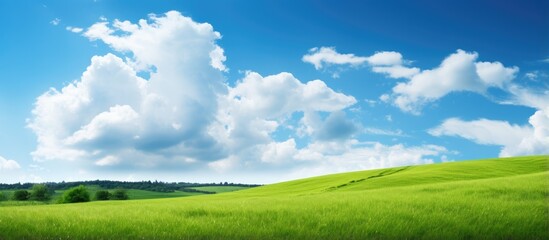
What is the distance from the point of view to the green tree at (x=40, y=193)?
14462 cm

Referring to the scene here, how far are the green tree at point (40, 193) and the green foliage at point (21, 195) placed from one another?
5.57 ft

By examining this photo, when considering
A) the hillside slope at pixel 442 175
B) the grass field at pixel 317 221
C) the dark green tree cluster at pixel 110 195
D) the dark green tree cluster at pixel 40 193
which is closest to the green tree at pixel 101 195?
the dark green tree cluster at pixel 110 195

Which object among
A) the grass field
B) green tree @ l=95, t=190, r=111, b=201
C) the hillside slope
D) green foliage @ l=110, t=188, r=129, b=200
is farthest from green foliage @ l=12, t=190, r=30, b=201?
the grass field

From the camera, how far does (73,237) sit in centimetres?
1337

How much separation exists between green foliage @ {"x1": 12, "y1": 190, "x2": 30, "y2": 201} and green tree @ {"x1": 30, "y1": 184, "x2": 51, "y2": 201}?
1.70 metres

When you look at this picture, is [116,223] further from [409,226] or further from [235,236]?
[409,226]

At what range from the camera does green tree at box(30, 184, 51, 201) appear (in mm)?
144625

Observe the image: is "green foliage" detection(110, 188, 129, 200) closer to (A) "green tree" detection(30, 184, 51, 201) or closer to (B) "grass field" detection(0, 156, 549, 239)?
(A) "green tree" detection(30, 184, 51, 201)

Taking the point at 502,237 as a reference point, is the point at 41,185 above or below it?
above

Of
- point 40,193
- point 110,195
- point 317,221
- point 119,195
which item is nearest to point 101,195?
point 110,195

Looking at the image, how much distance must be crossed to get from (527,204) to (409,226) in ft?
20.5

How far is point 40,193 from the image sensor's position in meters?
146

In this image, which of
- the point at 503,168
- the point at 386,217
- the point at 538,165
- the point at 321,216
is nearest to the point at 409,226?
the point at 386,217

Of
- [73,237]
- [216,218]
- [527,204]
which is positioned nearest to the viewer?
[73,237]
